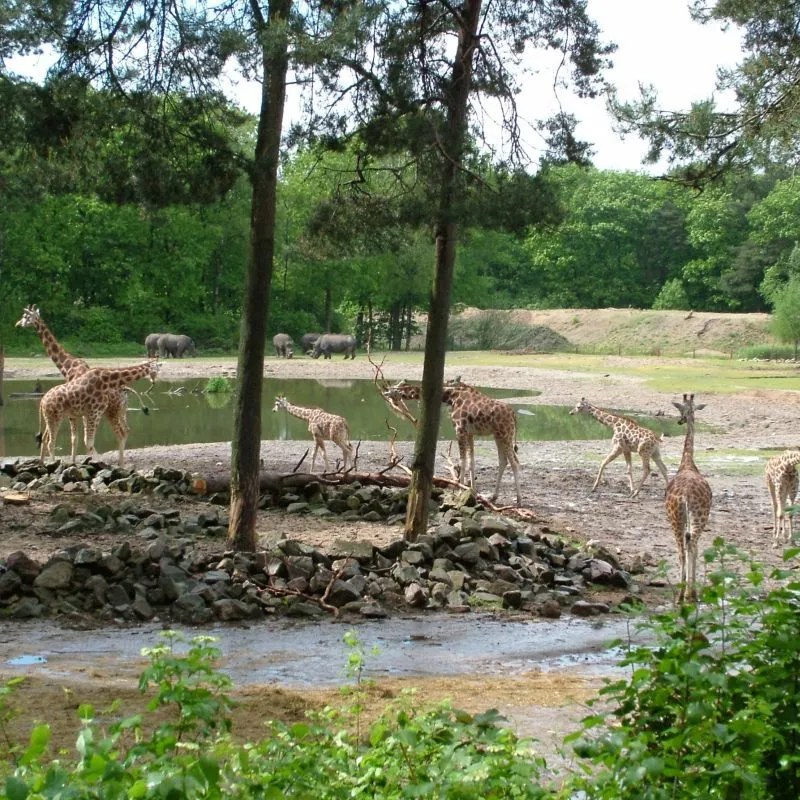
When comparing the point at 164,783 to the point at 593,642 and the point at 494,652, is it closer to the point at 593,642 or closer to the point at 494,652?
the point at 494,652

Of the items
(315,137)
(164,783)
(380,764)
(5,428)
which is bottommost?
(5,428)

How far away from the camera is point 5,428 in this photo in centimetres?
2655

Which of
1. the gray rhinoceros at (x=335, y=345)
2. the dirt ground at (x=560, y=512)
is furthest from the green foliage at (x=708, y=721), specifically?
the gray rhinoceros at (x=335, y=345)

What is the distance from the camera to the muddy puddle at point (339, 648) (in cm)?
830

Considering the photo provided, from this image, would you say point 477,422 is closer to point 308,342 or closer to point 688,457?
point 688,457

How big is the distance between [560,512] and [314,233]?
5.46 m

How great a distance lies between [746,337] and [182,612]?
60.6 metres

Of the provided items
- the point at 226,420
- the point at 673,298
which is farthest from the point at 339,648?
the point at 673,298

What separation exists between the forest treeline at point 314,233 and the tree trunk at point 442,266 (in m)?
0.28

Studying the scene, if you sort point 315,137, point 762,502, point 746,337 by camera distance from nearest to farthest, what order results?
point 315,137 < point 762,502 < point 746,337

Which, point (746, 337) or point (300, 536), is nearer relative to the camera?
point (300, 536)

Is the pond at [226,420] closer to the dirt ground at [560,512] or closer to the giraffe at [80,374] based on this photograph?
the dirt ground at [560,512]

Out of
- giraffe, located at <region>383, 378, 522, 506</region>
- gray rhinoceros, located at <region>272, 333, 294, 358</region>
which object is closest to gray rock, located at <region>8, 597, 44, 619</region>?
giraffe, located at <region>383, 378, 522, 506</region>

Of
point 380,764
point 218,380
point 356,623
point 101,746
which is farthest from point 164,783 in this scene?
point 218,380
